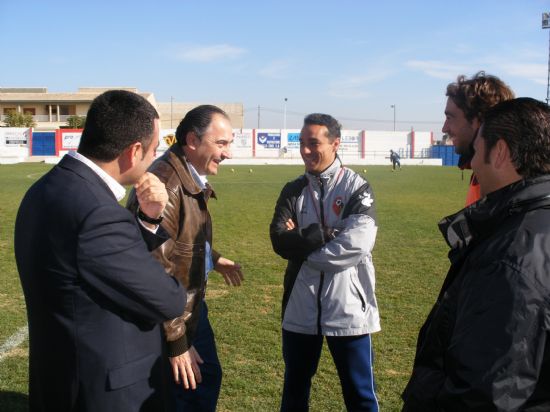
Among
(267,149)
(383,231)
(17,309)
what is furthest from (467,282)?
(267,149)

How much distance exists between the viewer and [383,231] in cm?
1262

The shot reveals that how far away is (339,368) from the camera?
142 inches

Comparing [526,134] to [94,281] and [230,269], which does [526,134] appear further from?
[230,269]

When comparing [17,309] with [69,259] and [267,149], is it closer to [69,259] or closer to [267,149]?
[69,259]

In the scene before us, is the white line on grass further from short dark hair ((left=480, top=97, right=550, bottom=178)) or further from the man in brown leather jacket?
short dark hair ((left=480, top=97, right=550, bottom=178))

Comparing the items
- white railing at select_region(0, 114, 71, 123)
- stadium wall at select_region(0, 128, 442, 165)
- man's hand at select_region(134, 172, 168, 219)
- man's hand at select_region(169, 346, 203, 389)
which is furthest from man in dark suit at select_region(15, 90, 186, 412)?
white railing at select_region(0, 114, 71, 123)

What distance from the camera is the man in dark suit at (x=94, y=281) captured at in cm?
208

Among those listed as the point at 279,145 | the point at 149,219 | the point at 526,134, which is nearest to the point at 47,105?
the point at 279,145

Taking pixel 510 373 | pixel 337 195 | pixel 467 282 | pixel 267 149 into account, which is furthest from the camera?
pixel 267 149

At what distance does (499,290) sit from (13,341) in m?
5.24

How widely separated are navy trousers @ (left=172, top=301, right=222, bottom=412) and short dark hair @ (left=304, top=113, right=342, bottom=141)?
1423mm

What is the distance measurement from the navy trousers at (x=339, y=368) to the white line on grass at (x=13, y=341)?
298 cm

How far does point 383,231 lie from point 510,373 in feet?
36.7

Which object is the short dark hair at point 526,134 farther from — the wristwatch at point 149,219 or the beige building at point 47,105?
the beige building at point 47,105
